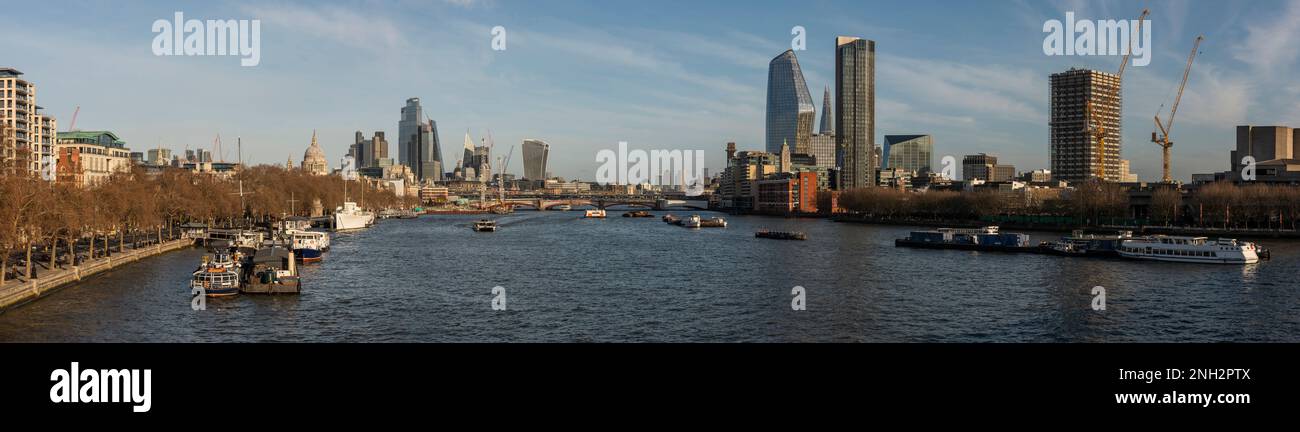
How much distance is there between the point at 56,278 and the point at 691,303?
822 inches

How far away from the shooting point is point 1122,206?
3250 inches

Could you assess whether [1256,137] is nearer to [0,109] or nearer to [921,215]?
[921,215]

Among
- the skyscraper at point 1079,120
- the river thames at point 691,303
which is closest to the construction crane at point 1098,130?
the skyscraper at point 1079,120

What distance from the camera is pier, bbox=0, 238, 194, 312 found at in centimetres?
2617

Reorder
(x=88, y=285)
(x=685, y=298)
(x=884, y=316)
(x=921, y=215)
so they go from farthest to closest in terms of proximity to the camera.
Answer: (x=921, y=215)
(x=88, y=285)
(x=685, y=298)
(x=884, y=316)

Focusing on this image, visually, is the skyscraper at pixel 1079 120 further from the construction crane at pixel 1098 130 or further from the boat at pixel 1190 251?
the boat at pixel 1190 251

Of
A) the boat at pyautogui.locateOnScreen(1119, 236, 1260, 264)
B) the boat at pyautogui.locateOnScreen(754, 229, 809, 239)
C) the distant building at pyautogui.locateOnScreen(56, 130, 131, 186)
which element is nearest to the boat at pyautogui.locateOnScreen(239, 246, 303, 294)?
the boat at pyautogui.locateOnScreen(1119, 236, 1260, 264)

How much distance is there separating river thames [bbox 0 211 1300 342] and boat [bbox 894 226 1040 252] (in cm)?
658

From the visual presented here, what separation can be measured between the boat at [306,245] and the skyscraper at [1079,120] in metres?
167

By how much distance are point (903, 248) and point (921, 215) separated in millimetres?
51456

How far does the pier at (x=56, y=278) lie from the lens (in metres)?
26.2

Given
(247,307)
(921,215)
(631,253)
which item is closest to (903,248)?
(631,253)

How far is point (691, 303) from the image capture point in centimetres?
2853

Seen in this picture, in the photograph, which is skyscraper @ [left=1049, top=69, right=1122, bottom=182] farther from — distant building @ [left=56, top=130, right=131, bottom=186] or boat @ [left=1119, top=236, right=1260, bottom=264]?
distant building @ [left=56, top=130, right=131, bottom=186]
